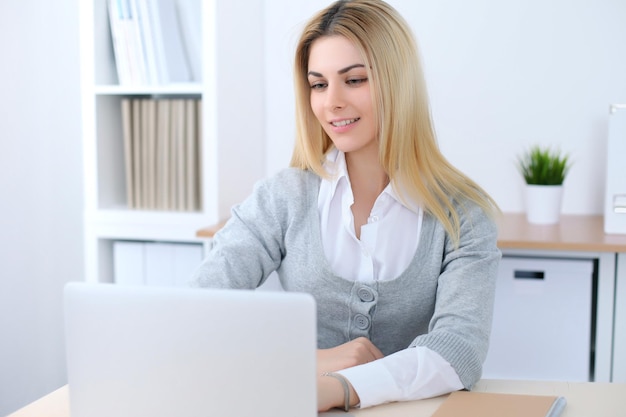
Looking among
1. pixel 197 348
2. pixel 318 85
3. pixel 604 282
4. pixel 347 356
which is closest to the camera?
pixel 197 348

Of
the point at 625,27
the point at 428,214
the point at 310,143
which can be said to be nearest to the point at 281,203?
the point at 310,143

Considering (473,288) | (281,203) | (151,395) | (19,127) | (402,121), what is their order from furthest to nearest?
(19,127), (281,203), (402,121), (473,288), (151,395)

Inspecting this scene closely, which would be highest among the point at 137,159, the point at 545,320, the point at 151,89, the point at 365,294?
the point at 151,89

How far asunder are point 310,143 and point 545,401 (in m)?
0.78

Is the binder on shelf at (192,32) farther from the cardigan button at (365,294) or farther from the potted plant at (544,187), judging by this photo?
the cardigan button at (365,294)

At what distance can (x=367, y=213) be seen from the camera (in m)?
1.71

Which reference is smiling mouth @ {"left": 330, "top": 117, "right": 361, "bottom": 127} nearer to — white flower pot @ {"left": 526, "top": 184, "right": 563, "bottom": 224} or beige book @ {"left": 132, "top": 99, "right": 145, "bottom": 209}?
white flower pot @ {"left": 526, "top": 184, "right": 563, "bottom": 224}

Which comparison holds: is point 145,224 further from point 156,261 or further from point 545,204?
point 545,204

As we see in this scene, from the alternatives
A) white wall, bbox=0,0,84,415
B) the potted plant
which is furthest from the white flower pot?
white wall, bbox=0,0,84,415

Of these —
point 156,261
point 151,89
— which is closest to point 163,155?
point 151,89

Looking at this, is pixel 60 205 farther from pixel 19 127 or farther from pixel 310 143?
pixel 310 143

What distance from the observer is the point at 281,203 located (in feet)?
5.61

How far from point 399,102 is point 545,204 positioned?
1048mm

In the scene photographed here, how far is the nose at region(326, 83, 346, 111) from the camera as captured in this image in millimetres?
1586
